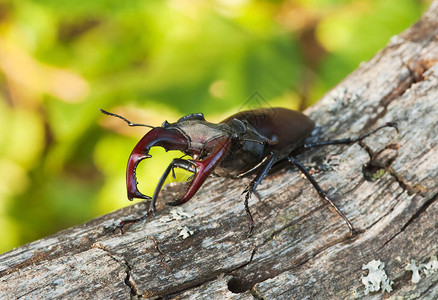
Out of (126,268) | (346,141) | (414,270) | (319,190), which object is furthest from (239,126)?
(414,270)

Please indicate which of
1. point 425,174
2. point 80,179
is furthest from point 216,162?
point 80,179

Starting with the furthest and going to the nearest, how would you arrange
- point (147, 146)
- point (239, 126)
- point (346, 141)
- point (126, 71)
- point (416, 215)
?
point (126, 71) → point (346, 141) → point (239, 126) → point (416, 215) → point (147, 146)

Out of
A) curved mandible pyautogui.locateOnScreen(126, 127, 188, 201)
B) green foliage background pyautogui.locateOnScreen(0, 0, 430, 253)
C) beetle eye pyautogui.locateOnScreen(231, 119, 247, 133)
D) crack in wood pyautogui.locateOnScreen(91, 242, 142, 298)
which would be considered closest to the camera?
curved mandible pyautogui.locateOnScreen(126, 127, 188, 201)

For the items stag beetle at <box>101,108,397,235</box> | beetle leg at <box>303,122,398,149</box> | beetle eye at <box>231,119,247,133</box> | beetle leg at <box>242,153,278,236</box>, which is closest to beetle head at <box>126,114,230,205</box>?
stag beetle at <box>101,108,397,235</box>

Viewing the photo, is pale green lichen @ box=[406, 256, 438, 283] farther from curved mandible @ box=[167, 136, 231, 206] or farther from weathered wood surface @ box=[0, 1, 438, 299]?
curved mandible @ box=[167, 136, 231, 206]

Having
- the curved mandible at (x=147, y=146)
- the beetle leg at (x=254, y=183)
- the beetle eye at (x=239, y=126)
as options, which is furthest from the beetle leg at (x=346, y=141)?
the curved mandible at (x=147, y=146)

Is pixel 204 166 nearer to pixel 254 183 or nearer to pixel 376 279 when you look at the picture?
pixel 254 183
